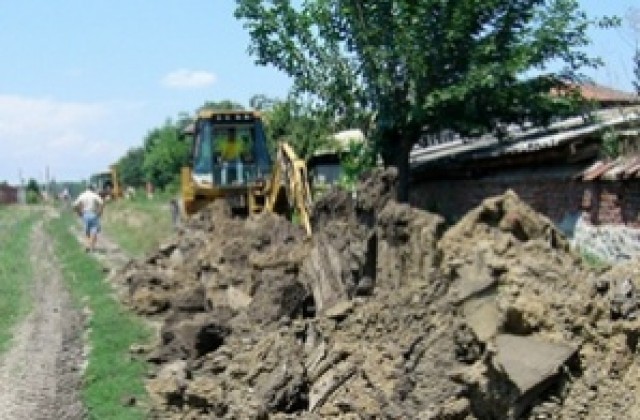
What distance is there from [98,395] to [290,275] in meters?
3.57

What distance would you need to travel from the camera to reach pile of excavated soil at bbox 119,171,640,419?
6.91 meters

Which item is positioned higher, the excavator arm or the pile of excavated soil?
the excavator arm

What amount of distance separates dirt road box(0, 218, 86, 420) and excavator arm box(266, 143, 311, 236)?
390 centimetres

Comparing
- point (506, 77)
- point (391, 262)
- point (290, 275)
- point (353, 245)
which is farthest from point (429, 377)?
point (506, 77)

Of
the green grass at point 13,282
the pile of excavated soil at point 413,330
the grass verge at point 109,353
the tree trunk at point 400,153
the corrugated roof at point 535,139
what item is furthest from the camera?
the tree trunk at point 400,153

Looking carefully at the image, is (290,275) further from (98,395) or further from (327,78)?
(327,78)

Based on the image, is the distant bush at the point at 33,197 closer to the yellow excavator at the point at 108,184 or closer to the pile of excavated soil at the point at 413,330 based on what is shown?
the yellow excavator at the point at 108,184

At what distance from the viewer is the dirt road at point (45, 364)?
1009cm

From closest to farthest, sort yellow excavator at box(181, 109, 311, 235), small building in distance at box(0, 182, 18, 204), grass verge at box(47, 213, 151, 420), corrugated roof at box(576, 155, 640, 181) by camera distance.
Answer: grass verge at box(47, 213, 151, 420) → corrugated roof at box(576, 155, 640, 181) → yellow excavator at box(181, 109, 311, 235) → small building in distance at box(0, 182, 18, 204)

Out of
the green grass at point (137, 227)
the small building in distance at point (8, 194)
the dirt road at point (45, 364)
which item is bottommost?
the dirt road at point (45, 364)

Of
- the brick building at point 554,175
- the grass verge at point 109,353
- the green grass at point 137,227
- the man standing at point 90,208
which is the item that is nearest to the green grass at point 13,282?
the grass verge at point 109,353

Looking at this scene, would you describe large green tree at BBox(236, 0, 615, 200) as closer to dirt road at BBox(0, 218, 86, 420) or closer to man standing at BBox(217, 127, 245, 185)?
man standing at BBox(217, 127, 245, 185)

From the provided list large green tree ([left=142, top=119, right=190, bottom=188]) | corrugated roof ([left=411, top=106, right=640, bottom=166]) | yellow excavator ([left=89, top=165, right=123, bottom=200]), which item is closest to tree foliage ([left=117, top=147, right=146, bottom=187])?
large green tree ([left=142, top=119, right=190, bottom=188])

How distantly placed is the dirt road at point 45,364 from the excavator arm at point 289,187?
3905 millimetres
